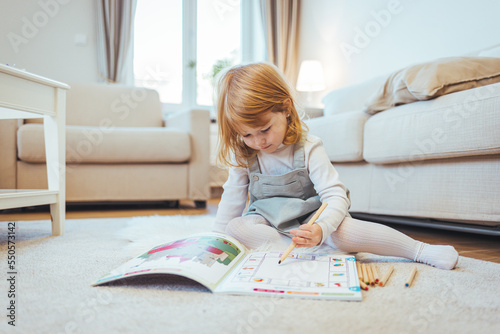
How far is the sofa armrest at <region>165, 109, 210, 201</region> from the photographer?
6.91 ft

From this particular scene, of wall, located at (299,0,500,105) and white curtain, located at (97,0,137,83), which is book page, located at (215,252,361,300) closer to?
wall, located at (299,0,500,105)

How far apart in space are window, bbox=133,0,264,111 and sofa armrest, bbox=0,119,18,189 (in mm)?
1626

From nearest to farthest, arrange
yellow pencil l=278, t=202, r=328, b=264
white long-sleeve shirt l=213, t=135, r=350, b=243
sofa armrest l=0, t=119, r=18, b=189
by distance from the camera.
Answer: yellow pencil l=278, t=202, r=328, b=264 → white long-sleeve shirt l=213, t=135, r=350, b=243 → sofa armrest l=0, t=119, r=18, b=189

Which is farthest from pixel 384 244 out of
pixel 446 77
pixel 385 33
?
pixel 385 33

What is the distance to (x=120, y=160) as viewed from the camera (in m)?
1.96

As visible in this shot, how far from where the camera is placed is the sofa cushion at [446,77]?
115cm

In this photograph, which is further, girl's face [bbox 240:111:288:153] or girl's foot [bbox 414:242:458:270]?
girl's face [bbox 240:111:288:153]

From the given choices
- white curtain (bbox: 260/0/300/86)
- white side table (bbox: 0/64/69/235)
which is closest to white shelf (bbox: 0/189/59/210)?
white side table (bbox: 0/64/69/235)

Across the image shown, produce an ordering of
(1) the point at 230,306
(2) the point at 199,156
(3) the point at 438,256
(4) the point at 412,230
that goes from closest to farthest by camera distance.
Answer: (1) the point at 230,306, (3) the point at 438,256, (4) the point at 412,230, (2) the point at 199,156

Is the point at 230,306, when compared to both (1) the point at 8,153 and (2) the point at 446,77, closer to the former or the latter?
(2) the point at 446,77

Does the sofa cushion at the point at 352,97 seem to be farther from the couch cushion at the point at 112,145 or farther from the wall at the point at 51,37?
the wall at the point at 51,37

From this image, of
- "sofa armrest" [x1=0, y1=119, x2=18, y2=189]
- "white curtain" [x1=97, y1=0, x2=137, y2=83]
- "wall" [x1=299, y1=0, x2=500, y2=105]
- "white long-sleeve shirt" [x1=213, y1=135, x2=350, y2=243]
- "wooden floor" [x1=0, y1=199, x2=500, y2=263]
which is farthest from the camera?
"white curtain" [x1=97, y1=0, x2=137, y2=83]

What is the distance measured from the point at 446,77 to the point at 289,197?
0.61 meters

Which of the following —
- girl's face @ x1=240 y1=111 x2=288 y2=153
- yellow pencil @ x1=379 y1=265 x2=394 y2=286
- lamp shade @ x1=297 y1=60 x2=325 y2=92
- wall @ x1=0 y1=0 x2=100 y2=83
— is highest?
wall @ x1=0 y1=0 x2=100 y2=83
